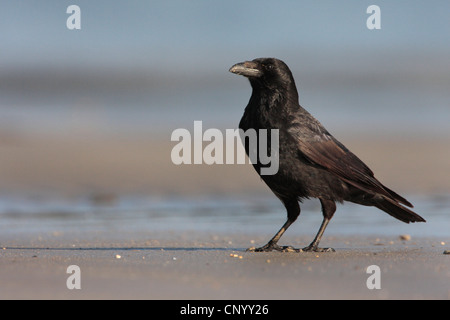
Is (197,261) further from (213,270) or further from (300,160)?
(300,160)

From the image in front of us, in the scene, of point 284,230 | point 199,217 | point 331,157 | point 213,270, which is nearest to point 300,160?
point 331,157

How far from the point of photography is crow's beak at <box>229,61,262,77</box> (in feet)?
23.8

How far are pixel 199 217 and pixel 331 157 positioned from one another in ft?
10.3

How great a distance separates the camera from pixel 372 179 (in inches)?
282

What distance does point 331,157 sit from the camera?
708 cm

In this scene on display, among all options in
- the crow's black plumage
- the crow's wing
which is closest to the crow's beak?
the crow's black plumage

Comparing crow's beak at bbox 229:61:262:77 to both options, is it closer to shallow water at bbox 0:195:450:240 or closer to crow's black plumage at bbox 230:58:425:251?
crow's black plumage at bbox 230:58:425:251

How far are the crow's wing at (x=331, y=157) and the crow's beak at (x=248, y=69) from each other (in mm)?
672

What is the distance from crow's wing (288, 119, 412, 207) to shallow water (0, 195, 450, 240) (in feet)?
4.09

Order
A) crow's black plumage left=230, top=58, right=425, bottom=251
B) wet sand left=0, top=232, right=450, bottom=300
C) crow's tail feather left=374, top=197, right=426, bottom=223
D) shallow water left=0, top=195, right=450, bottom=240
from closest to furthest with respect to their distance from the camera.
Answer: wet sand left=0, top=232, right=450, bottom=300 → crow's black plumage left=230, top=58, right=425, bottom=251 → crow's tail feather left=374, top=197, right=426, bottom=223 → shallow water left=0, top=195, right=450, bottom=240

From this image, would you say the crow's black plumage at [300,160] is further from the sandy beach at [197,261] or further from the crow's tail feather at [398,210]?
the sandy beach at [197,261]

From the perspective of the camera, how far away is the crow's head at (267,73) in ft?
23.9

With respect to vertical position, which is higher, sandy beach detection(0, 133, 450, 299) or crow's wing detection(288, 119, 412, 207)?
crow's wing detection(288, 119, 412, 207)
